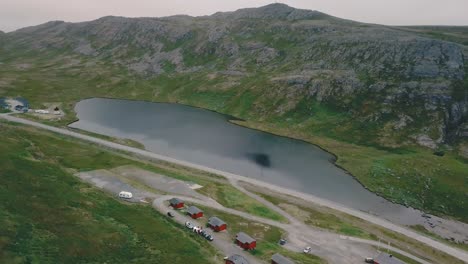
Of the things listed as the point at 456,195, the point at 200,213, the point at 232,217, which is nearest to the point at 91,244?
the point at 200,213

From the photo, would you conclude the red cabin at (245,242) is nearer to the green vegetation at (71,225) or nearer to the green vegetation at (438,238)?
the green vegetation at (71,225)

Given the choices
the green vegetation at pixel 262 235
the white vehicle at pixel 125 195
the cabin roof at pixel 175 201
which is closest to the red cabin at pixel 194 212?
the green vegetation at pixel 262 235

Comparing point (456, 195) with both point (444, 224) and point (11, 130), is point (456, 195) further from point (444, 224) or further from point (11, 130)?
point (11, 130)

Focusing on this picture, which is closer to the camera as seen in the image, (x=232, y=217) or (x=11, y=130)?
(x=232, y=217)

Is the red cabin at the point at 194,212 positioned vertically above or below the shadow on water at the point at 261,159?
above

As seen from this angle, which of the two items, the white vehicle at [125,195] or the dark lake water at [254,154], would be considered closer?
the white vehicle at [125,195]

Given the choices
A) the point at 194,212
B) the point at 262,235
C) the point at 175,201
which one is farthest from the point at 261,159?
the point at 262,235

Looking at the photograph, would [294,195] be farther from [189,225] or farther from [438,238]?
[189,225]
